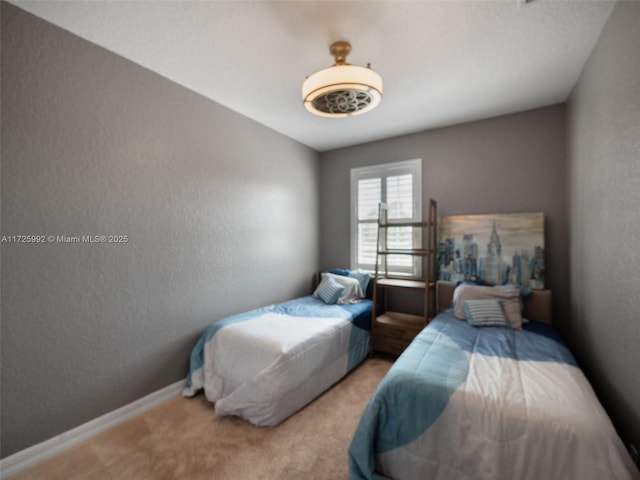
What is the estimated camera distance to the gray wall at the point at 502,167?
2676mm

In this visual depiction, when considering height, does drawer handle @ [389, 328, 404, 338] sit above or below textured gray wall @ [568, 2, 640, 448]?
below

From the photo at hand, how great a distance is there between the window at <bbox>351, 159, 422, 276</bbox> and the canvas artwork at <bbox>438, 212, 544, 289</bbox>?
39 cm

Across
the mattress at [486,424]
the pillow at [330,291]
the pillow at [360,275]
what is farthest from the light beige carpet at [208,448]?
the pillow at [360,275]

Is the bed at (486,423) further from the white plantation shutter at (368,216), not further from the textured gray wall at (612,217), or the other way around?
the white plantation shutter at (368,216)

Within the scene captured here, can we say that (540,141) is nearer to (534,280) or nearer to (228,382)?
(534,280)

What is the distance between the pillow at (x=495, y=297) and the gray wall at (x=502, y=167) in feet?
2.12

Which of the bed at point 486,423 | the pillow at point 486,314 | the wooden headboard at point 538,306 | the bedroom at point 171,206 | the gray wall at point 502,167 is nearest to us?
the bed at point 486,423

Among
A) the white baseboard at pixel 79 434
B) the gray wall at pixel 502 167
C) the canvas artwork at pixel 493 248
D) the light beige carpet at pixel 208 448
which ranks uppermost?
the gray wall at pixel 502 167

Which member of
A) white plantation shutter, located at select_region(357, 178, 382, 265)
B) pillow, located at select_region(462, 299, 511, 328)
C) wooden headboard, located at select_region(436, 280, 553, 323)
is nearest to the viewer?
pillow, located at select_region(462, 299, 511, 328)

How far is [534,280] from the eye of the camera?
2662 mm

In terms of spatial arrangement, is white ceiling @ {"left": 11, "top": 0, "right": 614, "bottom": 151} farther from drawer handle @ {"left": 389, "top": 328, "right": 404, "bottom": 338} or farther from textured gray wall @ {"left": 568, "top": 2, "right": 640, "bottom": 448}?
drawer handle @ {"left": 389, "top": 328, "right": 404, "bottom": 338}

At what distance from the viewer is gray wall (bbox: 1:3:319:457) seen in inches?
62.9

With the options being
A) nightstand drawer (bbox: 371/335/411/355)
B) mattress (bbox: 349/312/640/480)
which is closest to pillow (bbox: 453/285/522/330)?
mattress (bbox: 349/312/640/480)

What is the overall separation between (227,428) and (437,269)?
2538 millimetres
